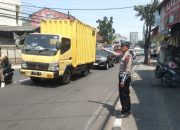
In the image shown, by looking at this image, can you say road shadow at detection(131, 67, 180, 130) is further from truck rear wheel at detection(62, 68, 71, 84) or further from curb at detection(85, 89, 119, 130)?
truck rear wheel at detection(62, 68, 71, 84)

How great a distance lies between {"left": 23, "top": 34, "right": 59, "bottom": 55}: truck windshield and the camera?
1755 centimetres

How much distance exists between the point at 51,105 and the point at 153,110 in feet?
9.97

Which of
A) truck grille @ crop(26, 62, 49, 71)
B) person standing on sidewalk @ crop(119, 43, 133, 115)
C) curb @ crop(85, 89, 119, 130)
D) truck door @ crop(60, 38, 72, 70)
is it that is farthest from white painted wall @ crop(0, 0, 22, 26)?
person standing on sidewalk @ crop(119, 43, 133, 115)

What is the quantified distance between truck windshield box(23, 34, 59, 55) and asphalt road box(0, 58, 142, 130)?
1.53 metres

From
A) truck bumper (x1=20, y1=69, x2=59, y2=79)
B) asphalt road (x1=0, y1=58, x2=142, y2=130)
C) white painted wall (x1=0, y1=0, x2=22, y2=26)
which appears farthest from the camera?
white painted wall (x1=0, y1=0, x2=22, y2=26)

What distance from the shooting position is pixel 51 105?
12.3 m

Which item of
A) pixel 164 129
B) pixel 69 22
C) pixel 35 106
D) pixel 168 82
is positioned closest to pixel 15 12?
pixel 69 22

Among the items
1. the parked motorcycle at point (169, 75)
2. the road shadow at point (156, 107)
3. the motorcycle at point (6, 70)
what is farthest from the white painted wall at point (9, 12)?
the road shadow at point (156, 107)

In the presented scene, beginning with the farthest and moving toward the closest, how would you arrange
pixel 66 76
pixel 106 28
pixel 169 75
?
pixel 106 28
pixel 66 76
pixel 169 75

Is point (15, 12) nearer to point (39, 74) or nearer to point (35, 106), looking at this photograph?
point (39, 74)

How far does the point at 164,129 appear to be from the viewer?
9.05 m

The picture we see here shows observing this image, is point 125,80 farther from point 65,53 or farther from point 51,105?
point 65,53

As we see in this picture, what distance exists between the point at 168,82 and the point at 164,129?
9464mm

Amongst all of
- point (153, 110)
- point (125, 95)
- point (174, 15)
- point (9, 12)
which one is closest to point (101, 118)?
point (125, 95)
